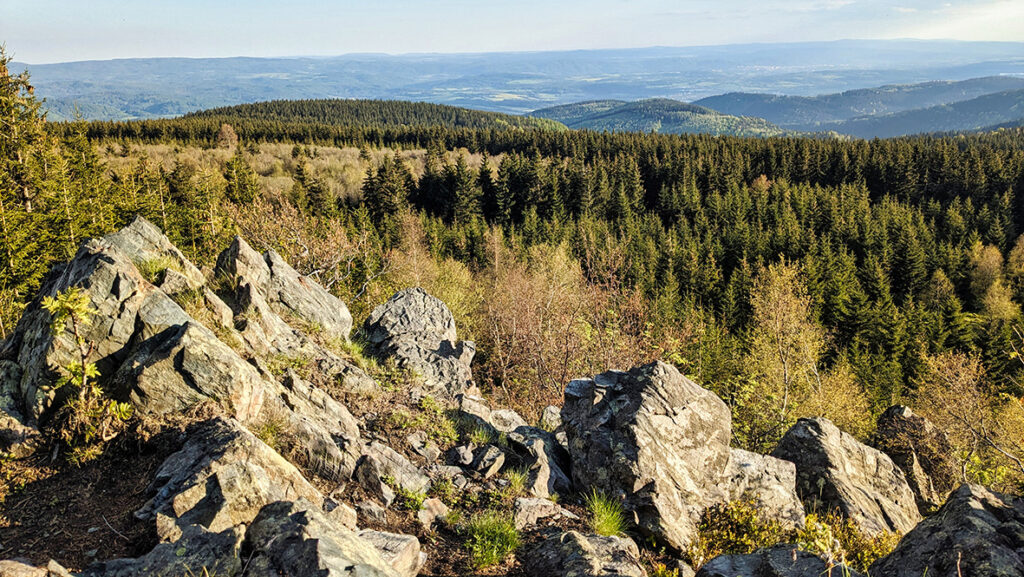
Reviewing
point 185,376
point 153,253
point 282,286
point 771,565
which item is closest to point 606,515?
point 771,565

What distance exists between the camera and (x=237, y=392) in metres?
8.77

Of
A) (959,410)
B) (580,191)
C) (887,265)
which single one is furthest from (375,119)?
(959,410)

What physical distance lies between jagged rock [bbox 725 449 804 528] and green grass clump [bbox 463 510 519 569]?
190 inches

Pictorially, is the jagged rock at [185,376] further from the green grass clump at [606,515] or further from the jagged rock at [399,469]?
the green grass clump at [606,515]

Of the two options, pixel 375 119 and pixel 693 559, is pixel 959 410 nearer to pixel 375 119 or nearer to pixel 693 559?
pixel 693 559

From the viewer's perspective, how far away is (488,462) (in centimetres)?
1055

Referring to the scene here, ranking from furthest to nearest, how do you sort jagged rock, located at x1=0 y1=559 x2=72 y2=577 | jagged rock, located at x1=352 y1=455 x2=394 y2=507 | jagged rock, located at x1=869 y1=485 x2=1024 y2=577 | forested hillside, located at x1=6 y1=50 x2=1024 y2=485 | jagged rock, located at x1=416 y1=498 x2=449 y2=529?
forested hillside, located at x1=6 y1=50 x2=1024 y2=485 < jagged rock, located at x1=352 y1=455 x2=394 y2=507 < jagged rock, located at x1=416 y1=498 x2=449 y2=529 < jagged rock, located at x1=869 y1=485 x2=1024 y2=577 < jagged rock, located at x1=0 y1=559 x2=72 y2=577

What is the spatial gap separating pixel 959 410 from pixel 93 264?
41.6m

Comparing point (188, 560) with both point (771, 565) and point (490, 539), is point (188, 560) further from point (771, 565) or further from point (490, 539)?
point (771, 565)

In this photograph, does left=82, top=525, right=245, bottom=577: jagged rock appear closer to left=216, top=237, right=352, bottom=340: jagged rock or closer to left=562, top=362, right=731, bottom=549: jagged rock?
left=562, top=362, right=731, bottom=549: jagged rock

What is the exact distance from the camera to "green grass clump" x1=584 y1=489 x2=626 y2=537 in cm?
888

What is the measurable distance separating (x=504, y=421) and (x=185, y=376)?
786cm

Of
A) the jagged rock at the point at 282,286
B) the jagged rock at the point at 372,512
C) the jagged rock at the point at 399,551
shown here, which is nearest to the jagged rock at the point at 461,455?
the jagged rock at the point at 372,512

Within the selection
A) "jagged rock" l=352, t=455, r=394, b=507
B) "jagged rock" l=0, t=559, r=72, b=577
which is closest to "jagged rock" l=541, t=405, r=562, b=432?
"jagged rock" l=352, t=455, r=394, b=507
